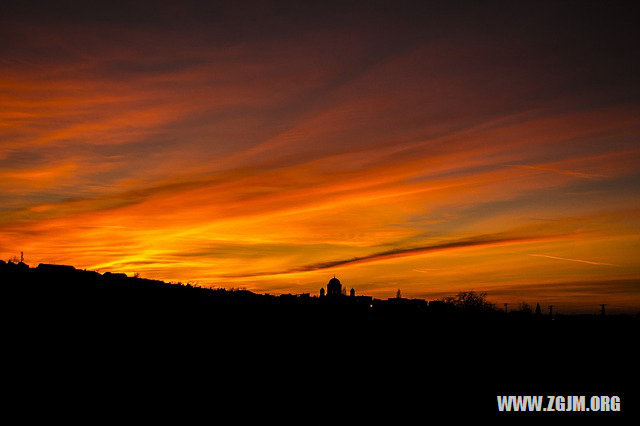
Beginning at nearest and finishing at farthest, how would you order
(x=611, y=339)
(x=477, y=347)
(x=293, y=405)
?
(x=293, y=405) → (x=477, y=347) → (x=611, y=339)

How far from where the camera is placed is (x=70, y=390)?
755 inches

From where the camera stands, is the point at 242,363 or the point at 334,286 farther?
the point at 334,286

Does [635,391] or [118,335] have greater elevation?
[118,335]

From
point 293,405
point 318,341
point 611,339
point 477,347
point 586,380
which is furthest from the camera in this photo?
point 611,339

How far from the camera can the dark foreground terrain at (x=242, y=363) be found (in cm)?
1967

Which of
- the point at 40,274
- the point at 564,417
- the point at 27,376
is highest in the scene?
the point at 40,274

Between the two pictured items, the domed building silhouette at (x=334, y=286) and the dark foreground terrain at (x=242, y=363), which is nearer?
the dark foreground terrain at (x=242, y=363)

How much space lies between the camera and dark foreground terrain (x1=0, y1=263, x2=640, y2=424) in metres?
19.7

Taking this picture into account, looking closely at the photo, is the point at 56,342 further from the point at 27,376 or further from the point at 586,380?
the point at 586,380

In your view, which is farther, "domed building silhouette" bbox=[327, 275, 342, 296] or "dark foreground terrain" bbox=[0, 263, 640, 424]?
"domed building silhouette" bbox=[327, 275, 342, 296]

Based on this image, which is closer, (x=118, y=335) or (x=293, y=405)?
(x=293, y=405)

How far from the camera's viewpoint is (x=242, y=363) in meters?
24.8

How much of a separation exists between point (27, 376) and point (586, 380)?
1044 inches

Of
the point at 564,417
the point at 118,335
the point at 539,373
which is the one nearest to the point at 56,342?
the point at 118,335
